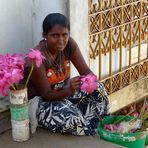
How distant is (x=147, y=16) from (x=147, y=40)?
1.14 feet

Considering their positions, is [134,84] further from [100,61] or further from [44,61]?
[44,61]

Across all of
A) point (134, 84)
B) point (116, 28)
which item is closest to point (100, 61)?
point (116, 28)

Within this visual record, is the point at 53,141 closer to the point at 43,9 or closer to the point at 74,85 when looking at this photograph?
the point at 74,85

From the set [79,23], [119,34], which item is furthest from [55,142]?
[119,34]

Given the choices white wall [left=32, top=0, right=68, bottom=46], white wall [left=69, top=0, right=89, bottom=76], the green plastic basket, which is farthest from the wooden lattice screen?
the green plastic basket

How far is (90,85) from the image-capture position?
11.6 feet

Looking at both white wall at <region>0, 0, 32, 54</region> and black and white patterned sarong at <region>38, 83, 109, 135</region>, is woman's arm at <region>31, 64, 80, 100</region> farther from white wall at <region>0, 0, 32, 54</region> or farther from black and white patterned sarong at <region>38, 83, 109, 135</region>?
white wall at <region>0, 0, 32, 54</region>

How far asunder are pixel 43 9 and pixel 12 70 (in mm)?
1030

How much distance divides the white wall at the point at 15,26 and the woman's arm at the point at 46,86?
0.59 meters

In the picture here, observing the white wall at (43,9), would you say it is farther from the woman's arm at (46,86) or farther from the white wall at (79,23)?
the woman's arm at (46,86)

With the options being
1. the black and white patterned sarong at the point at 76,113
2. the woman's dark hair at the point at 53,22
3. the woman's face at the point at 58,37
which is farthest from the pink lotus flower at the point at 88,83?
the woman's dark hair at the point at 53,22

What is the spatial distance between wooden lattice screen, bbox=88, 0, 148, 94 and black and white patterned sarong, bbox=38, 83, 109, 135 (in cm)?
90

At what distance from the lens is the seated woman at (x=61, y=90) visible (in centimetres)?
367

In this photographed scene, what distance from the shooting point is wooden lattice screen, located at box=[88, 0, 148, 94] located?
4711 millimetres
